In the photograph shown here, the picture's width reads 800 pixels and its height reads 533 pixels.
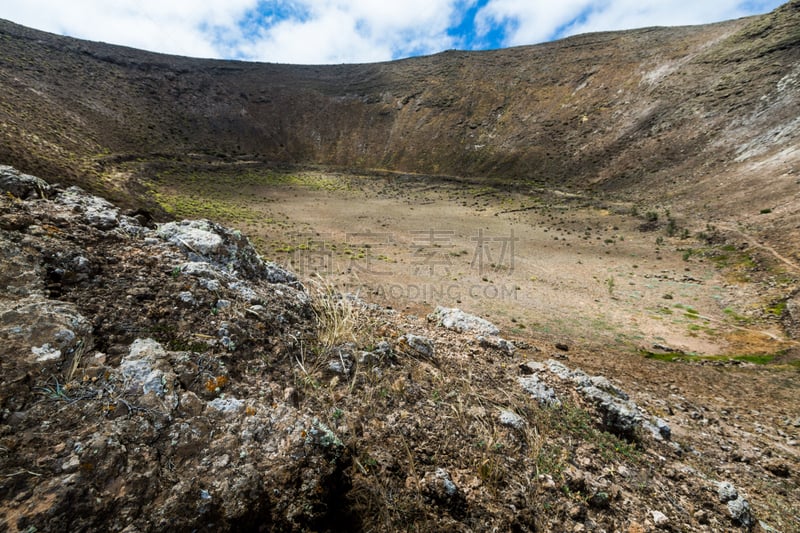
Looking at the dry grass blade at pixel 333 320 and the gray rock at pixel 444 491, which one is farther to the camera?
the dry grass blade at pixel 333 320

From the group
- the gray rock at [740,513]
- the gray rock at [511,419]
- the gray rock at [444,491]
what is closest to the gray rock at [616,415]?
the gray rock at [740,513]

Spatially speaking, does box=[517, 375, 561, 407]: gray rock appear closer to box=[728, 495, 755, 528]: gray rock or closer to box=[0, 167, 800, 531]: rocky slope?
box=[0, 167, 800, 531]: rocky slope

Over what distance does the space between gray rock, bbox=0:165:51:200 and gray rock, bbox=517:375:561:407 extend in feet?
16.9

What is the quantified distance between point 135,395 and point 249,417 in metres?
0.61

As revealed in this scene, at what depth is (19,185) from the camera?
2.84m

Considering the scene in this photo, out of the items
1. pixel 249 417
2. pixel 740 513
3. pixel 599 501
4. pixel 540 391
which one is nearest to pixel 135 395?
pixel 249 417

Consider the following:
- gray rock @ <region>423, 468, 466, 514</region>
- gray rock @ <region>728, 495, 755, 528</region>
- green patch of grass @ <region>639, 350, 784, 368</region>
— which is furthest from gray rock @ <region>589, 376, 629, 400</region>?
green patch of grass @ <region>639, 350, 784, 368</region>

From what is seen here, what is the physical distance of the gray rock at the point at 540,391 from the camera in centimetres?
367

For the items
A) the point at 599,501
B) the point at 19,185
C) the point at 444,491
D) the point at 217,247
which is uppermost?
the point at 19,185

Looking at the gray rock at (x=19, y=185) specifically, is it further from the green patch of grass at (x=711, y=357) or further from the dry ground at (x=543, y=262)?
the green patch of grass at (x=711, y=357)

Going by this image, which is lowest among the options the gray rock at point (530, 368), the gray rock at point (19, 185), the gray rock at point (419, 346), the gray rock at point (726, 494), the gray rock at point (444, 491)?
the gray rock at point (726, 494)

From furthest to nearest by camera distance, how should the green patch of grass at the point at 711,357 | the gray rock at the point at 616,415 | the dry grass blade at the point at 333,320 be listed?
the green patch of grass at the point at 711,357 → the gray rock at the point at 616,415 → the dry grass blade at the point at 333,320

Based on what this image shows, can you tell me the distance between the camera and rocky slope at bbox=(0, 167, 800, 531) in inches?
60.6

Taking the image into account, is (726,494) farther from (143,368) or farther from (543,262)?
(543,262)
